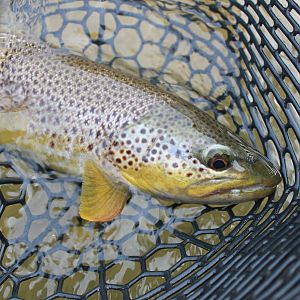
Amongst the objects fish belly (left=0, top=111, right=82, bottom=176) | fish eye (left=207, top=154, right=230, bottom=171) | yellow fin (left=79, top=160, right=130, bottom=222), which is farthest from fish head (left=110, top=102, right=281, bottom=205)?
fish belly (left=0, top=111, right=82, bottom=176)

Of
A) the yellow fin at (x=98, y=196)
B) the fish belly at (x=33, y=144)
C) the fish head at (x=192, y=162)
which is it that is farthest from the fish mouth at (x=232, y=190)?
the fish belly at (x=33, y=144)

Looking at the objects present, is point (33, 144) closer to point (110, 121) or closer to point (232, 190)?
point (110, 121)

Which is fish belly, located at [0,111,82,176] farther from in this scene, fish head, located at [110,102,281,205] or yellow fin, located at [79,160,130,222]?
fish head, located at [110,102,281,205]

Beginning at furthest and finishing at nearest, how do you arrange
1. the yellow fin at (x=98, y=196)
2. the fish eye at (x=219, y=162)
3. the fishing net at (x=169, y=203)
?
the yellow fin at (x=98, y=196), the fish eye at (x=219, y=162), the fishing net at (x=169, y=203)

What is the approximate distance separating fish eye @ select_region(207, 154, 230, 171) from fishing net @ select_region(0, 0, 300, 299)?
0.27m

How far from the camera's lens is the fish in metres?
2.31

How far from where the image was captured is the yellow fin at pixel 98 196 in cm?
243

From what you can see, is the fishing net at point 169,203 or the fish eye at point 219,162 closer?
the fishing net at point 169,203

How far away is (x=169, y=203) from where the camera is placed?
2629 mm

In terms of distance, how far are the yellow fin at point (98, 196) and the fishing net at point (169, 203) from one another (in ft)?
0.55

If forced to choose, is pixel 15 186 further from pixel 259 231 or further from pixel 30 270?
pixel 259 231

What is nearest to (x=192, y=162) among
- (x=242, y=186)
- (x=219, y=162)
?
(x=219, y=162)

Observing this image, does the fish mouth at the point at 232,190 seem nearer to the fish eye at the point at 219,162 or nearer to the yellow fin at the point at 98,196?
the fish eye at the point at 219,162

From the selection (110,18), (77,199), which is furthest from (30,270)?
(110,18)
